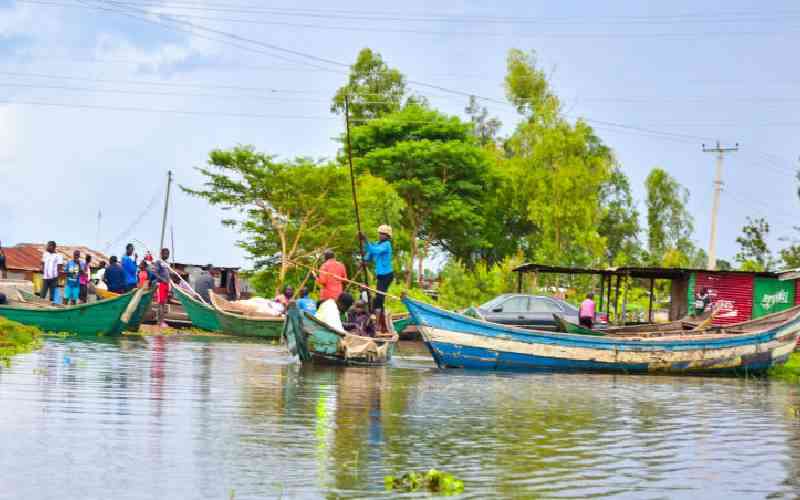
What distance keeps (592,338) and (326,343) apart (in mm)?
5217

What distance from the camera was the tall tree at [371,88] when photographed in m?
63.7

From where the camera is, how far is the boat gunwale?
813 inches

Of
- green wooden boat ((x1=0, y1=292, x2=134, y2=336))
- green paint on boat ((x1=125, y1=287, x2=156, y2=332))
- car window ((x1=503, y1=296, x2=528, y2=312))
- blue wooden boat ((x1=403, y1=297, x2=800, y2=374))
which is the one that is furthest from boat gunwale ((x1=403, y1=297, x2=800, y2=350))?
car window ((x1=503, y1=296, x2=528, y2=312))

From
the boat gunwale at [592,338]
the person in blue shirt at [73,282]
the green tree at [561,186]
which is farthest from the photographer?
the green tree at [561,186]

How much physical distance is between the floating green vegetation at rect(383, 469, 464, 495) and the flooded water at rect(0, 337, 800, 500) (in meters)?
0.11

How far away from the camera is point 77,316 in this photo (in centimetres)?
2472

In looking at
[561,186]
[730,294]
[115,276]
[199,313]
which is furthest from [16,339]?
[561,186]

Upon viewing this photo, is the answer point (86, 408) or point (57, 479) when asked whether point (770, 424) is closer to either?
point (86, 408)

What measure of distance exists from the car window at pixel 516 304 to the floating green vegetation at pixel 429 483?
21.6m

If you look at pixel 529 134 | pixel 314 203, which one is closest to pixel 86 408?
pixel 314 203

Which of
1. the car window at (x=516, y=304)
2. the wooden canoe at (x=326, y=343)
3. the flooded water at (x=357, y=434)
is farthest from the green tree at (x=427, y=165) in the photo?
the flooded water at (x=357, y=434)

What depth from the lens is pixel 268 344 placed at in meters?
28.1

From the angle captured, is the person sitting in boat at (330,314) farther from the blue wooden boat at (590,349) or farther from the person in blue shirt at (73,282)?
the person in blue shirt at (73,282)

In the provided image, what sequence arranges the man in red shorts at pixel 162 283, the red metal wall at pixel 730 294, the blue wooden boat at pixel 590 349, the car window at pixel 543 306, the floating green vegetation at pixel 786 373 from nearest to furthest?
1. the blue wooden boat at pixel 590 349
2. the floating green vegetation at pixel 786 373
3. the man in red shorts at pixel 162 283
4. the car window at pixel 543 306
5. the red metal wall at pixel 730 294
